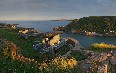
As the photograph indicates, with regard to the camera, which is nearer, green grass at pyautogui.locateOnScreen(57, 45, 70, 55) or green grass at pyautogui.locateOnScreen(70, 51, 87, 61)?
green grass at pyautogui.locateOnScreen(70, 51, 87, 61)

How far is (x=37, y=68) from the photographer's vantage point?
1640 inches

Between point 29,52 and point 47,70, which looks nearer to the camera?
point 47,70

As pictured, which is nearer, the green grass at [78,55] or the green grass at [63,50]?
the green grass at [78,55]

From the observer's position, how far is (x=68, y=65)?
143ft

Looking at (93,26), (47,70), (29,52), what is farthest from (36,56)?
(93,26)

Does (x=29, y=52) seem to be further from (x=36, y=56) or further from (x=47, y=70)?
(x=47, y=70)

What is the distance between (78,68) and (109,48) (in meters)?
21.4

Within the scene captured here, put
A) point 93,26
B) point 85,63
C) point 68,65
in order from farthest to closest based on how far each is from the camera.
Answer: point 93,26
point 85,63
point 68,65

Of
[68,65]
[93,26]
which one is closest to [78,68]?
→ [68,65]

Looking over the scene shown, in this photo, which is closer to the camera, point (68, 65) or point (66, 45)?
point (68, 65)

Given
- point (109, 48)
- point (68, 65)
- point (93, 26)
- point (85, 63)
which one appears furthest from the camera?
point (93, 26)

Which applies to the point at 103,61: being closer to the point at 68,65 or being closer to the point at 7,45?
the point at 68,65

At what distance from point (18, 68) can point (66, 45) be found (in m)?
22.5

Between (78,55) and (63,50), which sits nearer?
(78,55)
